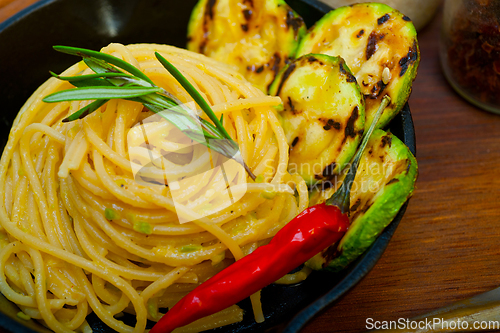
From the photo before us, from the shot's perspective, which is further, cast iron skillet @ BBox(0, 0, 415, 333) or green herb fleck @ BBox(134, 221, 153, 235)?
cast iron skillet @ BBox(0, 0, 415, 333)

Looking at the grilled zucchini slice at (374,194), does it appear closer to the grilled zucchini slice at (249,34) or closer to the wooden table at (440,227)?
the wooden table at (440,227)

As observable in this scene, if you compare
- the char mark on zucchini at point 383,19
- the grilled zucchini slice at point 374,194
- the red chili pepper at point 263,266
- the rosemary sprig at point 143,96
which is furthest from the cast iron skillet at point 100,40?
the rosemary sprig at point 143,96

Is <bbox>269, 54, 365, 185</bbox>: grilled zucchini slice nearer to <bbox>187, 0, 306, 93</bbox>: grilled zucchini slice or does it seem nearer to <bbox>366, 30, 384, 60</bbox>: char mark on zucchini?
<bbox>366, 30, 384, 60</bbox>: char mark on zucchini

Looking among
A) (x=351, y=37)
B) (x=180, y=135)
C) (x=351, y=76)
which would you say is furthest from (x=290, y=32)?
(x=180, y=135)

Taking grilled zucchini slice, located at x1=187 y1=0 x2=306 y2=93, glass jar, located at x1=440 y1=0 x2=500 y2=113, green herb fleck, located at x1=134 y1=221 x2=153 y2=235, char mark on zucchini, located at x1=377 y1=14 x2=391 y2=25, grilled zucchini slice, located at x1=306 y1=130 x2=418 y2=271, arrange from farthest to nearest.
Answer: grilled zucchini slice, located at x1=187 y1=0 x2=306 y2=93, glass jar, located at x1=440 y1=0 x2=500 y2=113, char mark on zucchini, located at x1=377 y1=14 x2=391 y2=25, green herb fleck, located at x1=134 y1=221 x2=153 y2=235, grilled zucchini slice, located at x1=306 y1=130 x2=418 y2=271

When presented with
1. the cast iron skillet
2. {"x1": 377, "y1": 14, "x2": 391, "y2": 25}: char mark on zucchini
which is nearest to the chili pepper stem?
the cast iron skillet

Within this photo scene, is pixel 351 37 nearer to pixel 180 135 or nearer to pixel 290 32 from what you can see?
pixel 290 32
